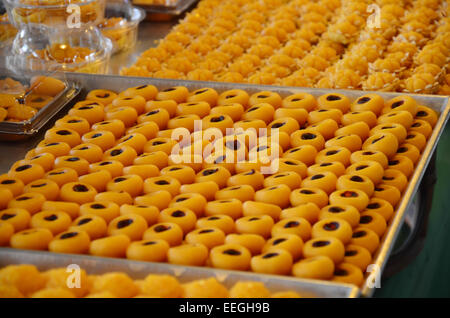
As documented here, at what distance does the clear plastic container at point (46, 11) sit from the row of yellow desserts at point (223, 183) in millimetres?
682

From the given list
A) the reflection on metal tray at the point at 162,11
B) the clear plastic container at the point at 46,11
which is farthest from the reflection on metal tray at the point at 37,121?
the reflection on metal tray at the point at 162,11

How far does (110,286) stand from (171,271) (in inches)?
5.1

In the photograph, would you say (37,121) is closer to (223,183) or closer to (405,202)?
(223,183)

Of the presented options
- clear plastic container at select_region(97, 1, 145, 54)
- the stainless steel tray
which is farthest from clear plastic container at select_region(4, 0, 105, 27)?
the stainless steel tray

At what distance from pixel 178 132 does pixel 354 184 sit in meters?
0.57

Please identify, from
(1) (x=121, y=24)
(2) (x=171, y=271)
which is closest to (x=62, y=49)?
(1) (x=121, y=24)

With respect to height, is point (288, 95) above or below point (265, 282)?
above

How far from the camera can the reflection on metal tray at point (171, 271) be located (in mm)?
1189

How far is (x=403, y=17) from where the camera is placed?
2746 mm

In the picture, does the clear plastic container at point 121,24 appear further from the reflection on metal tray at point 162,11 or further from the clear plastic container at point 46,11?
the clear plastic container at point 46,11

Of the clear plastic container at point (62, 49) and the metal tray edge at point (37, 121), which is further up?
the clear plastic container at point (62, 49)

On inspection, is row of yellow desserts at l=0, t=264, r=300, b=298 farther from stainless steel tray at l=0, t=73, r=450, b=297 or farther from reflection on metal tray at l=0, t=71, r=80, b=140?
reflection on metal tray at l=0, t=71, r=80, b=140
